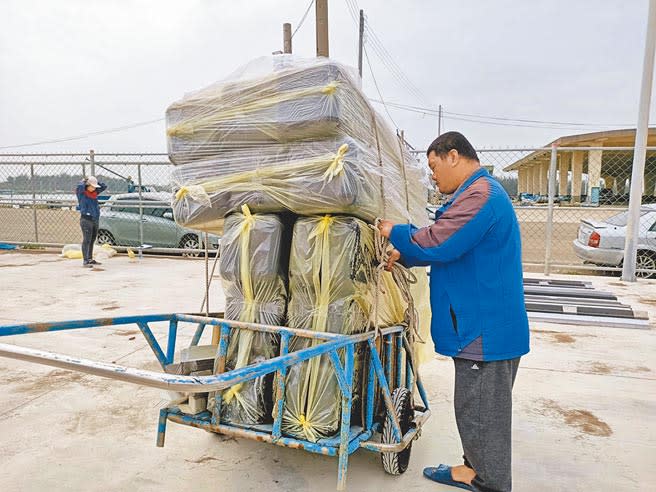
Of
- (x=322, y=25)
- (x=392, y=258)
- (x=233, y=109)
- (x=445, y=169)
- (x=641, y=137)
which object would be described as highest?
(x=322, y=25)

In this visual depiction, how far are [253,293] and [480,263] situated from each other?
3.65 feet

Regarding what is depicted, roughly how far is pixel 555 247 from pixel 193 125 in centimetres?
1349

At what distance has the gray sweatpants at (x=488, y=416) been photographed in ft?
7.57

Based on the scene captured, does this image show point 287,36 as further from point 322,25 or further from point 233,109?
point 233,109

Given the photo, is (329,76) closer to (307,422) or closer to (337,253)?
(337,253)

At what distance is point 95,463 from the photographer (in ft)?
9.16

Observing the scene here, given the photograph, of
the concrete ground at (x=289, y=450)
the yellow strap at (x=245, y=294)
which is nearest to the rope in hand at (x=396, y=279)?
the yellow strap at (x=245, y=294)

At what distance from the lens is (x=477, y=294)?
2.27 m

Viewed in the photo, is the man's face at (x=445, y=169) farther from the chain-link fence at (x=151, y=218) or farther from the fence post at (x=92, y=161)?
the fence post at (x=92, y=161)

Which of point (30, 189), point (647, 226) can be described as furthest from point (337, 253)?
point (30, 189)

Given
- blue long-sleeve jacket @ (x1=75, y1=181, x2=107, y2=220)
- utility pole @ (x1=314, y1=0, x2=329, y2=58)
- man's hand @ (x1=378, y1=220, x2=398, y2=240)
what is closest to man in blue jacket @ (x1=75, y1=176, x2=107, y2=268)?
blue long-sleeve jacket @ (x1=75, y1=181, x2=107, y2=220)

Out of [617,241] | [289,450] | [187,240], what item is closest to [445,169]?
[289,450]

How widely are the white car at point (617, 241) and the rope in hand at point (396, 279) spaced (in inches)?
268

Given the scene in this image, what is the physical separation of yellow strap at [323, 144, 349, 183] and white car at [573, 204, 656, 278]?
25.0 ft
